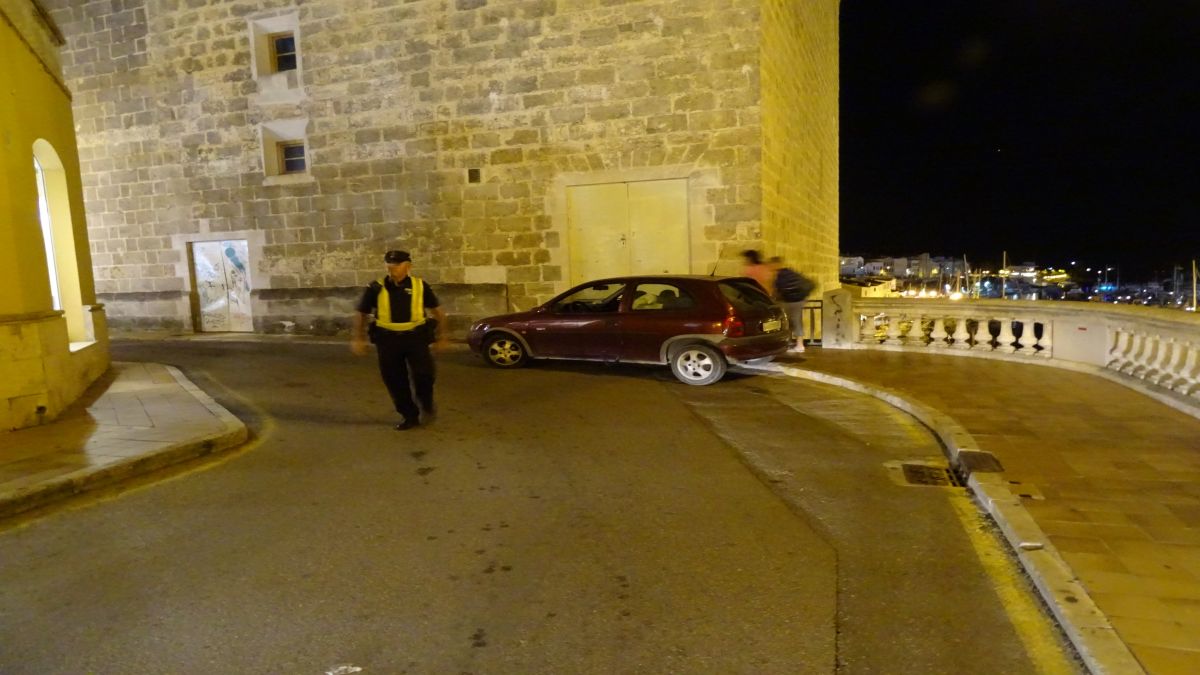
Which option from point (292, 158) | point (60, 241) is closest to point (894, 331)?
point (60, 241)

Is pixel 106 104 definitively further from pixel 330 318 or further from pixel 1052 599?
pixel 1052 599

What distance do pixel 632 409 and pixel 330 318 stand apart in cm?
1010

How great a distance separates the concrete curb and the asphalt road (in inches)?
4.5

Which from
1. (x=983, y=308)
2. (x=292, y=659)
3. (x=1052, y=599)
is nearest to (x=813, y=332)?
(x=983, y=308)

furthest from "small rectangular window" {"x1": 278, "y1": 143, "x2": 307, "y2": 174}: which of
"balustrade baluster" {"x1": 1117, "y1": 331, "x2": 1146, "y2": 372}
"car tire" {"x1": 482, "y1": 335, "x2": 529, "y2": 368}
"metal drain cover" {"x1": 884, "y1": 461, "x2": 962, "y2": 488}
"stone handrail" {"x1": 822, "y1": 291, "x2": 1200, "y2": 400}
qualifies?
"balustrade baluster" {"x1": 1117, "y1": 331, "x2": 1146, "y2": 372}

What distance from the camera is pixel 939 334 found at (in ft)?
36.4

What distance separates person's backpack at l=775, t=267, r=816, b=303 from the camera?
36.6 ft

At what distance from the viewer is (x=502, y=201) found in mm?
14367

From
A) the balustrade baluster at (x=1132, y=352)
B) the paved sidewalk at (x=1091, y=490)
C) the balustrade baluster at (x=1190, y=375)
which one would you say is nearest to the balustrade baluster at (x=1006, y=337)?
the paved sidewalk at (x=1091, y=490)

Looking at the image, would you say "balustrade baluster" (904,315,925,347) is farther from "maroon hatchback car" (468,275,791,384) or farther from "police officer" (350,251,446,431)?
"police officer" (350,251,446,431)

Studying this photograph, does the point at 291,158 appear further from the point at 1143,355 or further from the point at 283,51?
the point at 1143,355

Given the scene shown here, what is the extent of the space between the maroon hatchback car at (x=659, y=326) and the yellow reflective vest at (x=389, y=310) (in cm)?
348

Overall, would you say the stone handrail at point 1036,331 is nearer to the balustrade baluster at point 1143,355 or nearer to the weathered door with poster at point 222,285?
the balustrade baluster at point 1143,355

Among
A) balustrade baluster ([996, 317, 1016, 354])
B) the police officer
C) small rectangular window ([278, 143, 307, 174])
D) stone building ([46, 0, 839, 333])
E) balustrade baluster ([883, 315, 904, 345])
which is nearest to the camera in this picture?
the police officer
